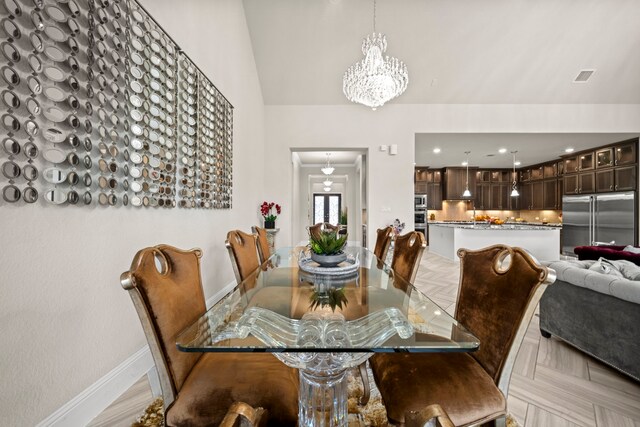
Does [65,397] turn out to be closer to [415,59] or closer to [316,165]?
[415,59]

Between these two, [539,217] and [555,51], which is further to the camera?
[539,217]

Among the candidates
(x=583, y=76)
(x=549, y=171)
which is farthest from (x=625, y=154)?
(x=583, y=76)

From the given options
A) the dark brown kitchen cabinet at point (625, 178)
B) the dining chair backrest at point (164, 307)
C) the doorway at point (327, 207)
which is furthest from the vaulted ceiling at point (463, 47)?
the doorway at point (327, 207)

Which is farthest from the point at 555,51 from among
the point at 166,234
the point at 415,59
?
the point at 166,234

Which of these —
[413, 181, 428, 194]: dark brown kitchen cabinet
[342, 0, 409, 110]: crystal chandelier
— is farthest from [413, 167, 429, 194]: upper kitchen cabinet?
[342, 0, 409, 110]: crystal chandelier

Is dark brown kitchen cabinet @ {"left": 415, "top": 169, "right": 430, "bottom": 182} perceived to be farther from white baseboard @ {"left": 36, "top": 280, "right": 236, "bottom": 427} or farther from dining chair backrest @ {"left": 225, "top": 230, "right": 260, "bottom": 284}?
white baseboard @ {"left": 36, "top": 280, "right": 236, "bottom": 427}

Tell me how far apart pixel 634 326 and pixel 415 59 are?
4060 mm

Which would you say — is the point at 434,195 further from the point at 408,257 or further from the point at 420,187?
the point at 408,257

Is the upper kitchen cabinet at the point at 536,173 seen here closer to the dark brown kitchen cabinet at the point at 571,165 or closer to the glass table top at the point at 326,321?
the dark brown kitchen cabinet at the point at 571,165

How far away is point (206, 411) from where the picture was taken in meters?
0.89

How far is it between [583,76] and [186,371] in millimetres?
Result: 6480

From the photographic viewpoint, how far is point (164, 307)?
3.05 ft

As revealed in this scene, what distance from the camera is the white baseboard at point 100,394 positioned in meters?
1.30

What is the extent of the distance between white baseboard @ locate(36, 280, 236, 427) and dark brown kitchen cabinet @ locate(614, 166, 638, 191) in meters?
8.19
